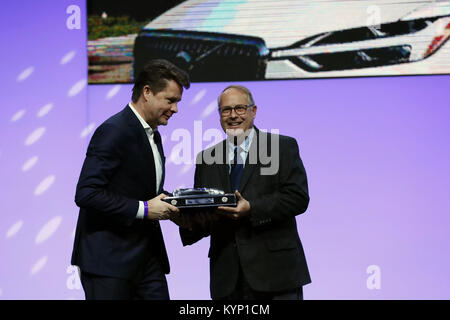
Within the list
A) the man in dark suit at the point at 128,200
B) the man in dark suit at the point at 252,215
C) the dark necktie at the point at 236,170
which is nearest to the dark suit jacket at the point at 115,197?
the man in dark suit at the point at 128,200

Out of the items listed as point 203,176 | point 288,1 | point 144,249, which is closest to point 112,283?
point 144,249

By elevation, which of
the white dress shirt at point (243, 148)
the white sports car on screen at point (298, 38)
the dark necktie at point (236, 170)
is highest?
the white sports car on screen at point (298, 38)

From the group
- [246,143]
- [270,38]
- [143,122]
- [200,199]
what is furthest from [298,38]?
[200,199]

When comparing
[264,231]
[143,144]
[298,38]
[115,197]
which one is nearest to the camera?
[115,197]

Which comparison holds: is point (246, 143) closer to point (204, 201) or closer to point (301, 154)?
point (204, 201)

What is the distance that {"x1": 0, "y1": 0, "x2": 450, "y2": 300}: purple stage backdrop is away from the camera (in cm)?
401

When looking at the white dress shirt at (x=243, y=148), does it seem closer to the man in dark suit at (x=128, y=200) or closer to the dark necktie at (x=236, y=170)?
the dark necktie at (x=236, y=170)

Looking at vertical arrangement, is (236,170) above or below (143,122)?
below

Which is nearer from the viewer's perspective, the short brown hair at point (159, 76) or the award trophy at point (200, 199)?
the award trophy at point (200, 199)

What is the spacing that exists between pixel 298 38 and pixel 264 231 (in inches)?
72.8

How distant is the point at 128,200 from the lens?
8.00 feet

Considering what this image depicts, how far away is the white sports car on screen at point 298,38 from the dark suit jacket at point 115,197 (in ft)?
5.58

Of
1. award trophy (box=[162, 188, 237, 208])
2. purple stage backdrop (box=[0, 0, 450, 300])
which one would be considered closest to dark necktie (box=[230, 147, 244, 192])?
award trophy (box=[162, 188, 237, 208])

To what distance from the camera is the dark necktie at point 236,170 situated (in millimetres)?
2711
